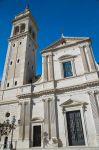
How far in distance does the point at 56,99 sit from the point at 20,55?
1108 cm

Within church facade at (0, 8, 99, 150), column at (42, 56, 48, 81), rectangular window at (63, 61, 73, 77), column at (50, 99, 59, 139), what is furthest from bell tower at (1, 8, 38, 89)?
rectangular window at (63, 61, 73, 77)

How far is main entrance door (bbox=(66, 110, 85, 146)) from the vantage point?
1650 centimetres

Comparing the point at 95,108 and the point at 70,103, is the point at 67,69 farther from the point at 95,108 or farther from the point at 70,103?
the point at 95,108

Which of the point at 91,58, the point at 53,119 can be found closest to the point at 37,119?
the point at 53,119

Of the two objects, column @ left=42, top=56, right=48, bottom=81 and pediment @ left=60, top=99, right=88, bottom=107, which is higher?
column @ left=42, top=56, right=48, bottom=81

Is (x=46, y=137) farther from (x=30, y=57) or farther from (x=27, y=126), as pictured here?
(x=30, y=57)

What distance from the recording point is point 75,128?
1722 centimetres

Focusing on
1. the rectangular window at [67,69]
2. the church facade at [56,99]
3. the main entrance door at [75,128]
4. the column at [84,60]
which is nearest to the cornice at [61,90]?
the church facade at [56,99]

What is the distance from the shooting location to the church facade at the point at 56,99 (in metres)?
16.8

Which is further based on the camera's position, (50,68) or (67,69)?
(50,68)

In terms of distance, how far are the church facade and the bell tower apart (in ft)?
0.51

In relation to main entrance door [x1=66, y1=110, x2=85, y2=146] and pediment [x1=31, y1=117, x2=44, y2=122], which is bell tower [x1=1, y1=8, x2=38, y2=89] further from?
main entrance door [x1=66, y1=110, x2=85, y2=146]

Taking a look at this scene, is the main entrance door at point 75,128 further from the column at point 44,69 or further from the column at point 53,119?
the column at point 44,69

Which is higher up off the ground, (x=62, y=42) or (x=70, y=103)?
(x=62, y=42)
